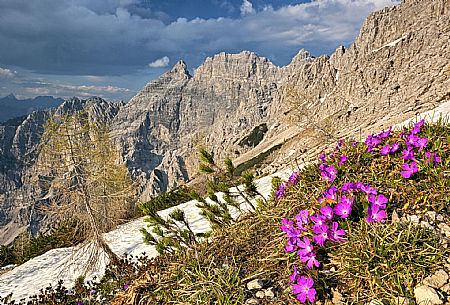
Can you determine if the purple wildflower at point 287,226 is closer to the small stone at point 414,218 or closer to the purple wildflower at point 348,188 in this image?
the purple wildflower at point 348,188

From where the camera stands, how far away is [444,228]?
2.10m

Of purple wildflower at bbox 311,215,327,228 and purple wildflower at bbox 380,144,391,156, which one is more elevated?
purple wildflower at bbox 380,144,391,156

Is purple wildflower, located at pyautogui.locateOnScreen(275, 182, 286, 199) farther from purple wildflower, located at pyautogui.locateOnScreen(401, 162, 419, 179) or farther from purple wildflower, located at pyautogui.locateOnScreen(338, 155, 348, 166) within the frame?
purple wildflower, located at pyautogui.locateOnScreen(401, 162, 419, 179)

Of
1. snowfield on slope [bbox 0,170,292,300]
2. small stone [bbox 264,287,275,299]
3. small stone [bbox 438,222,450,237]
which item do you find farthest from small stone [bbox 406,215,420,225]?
snowfield on slope [bbox 0,170,292,300]

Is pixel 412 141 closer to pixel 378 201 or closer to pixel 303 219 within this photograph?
pixel 378 201

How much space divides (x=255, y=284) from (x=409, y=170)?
154 cm

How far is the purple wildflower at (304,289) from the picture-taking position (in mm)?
1867

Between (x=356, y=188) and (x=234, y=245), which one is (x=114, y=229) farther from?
(x=356, y=188)

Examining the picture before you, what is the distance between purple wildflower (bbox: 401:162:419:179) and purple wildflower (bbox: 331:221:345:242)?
32.9 inches

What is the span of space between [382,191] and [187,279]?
166cm

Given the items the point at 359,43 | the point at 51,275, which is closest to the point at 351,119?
the point at 359,43

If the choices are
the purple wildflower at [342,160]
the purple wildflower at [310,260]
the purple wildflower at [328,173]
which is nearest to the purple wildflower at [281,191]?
the purple wildflower at [328,173]

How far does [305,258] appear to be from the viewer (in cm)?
210

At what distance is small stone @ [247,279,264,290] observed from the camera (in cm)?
214
